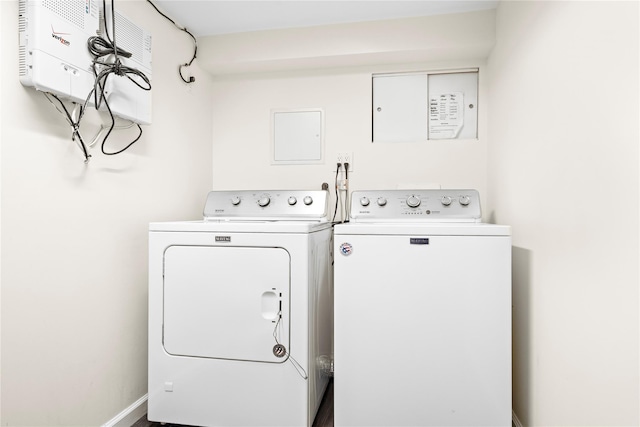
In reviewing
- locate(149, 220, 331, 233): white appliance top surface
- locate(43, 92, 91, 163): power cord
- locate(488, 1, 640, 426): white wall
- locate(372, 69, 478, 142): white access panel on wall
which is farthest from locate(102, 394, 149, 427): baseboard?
locate(372, 69, 478, 142): white access panel on wall

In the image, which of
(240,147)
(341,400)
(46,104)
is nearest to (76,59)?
(46,104)

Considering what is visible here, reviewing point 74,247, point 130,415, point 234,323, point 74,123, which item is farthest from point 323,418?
point 74,123

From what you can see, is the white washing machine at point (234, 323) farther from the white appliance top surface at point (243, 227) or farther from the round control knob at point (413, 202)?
the round control knob at point (413, 202)

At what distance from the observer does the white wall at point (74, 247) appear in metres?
1.19

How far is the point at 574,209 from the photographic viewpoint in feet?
3.80

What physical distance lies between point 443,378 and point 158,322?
4.13 ft

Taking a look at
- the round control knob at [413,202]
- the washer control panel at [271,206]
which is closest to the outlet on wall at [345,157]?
the washer control panel at [271,206]

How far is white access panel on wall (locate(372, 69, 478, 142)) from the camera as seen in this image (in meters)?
2.28

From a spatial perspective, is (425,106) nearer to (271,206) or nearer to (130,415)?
(271,206)

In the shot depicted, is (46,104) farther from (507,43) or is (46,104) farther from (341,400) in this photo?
(507,43)

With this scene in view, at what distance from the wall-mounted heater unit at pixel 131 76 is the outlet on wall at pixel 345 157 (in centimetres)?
117

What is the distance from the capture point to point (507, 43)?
5.94 feet

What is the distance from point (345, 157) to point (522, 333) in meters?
1.41

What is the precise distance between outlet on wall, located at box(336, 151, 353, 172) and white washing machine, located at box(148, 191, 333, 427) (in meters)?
0.83
